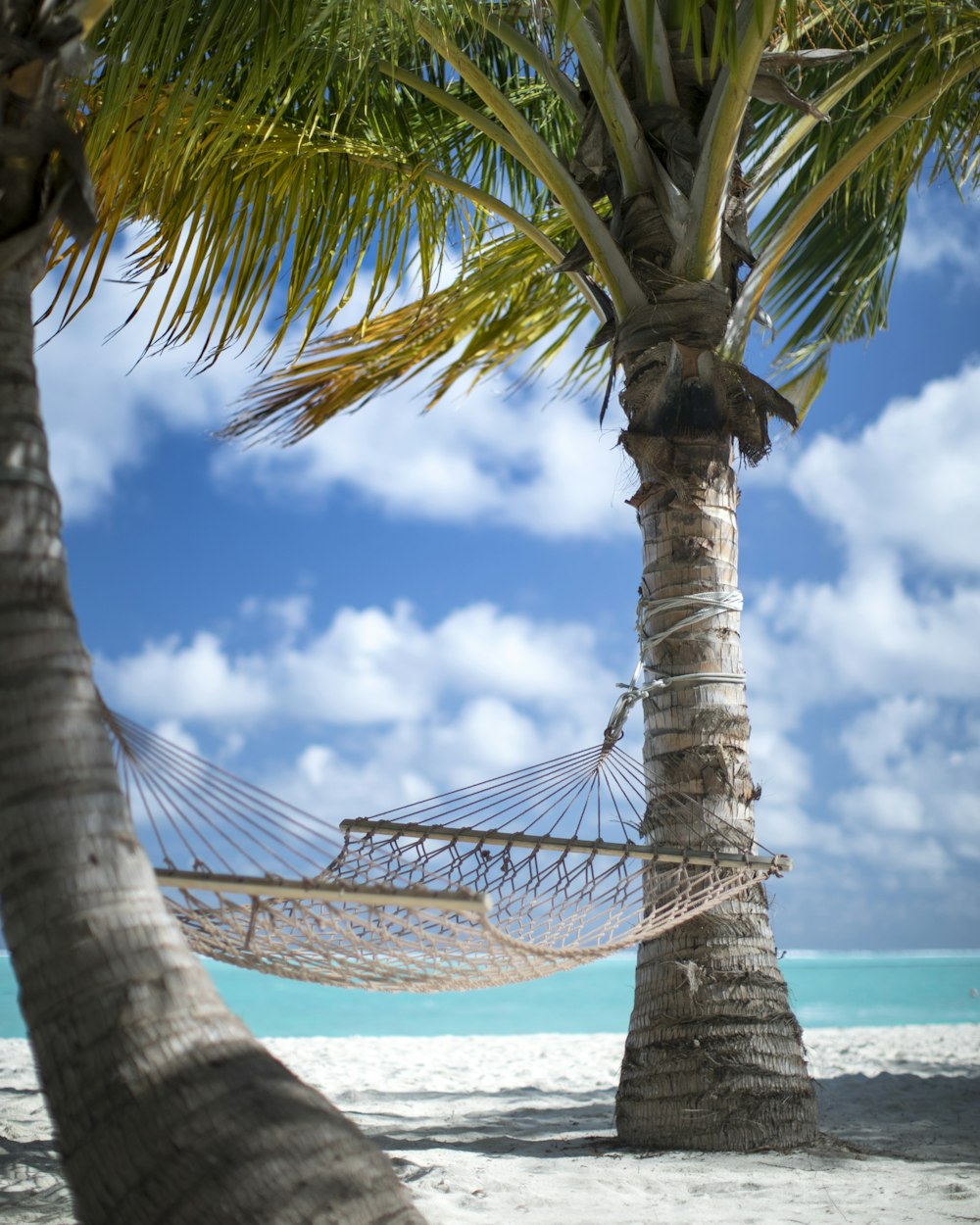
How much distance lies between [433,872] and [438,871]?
0.07ft

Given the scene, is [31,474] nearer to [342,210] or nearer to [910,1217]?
[910,1217]

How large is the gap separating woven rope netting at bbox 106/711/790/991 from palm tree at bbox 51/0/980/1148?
0.15 metres

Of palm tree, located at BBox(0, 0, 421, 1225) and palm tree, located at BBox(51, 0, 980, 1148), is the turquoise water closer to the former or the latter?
palm tree, located at BBox(51, 0, 980, 1148)

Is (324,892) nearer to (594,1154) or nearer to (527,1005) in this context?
(594,1154)

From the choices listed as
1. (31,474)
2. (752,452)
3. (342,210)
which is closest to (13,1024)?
(342,210)

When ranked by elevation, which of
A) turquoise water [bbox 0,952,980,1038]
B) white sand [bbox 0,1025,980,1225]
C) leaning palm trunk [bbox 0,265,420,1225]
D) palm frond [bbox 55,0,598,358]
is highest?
palm frond [bbox 55,0,598,358]

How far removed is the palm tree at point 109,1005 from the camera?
1119 mm

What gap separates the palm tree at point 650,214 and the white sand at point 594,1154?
23 centimetres

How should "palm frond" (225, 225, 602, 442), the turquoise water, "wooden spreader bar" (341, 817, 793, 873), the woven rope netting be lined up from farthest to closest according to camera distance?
the turquoise water, "palm frond" (225, 225, 602, 442), "wooden spreader bar" (341, 817, 793, 873), the woven rope netting

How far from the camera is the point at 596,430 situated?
3.43 metres

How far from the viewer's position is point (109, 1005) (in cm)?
116

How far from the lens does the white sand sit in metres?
2.12

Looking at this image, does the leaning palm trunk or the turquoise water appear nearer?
the leaning palm trunk

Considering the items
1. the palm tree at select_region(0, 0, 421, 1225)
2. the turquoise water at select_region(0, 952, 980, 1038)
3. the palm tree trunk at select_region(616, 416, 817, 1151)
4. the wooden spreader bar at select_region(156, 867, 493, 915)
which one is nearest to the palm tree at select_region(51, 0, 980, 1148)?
the palm tree trunk at select_region(616, 416, 817, 1151)
